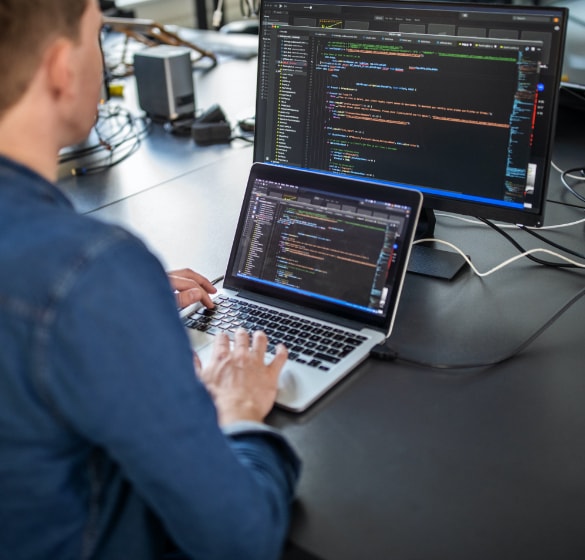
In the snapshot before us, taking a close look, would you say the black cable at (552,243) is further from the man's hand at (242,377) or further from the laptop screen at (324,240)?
the man's hand at (242,377)

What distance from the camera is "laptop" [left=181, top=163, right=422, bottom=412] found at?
1073mm

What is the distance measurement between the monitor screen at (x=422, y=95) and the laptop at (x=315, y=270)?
0.19 metres

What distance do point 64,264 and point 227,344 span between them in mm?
438

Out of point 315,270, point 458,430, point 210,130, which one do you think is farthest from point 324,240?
point 210,130

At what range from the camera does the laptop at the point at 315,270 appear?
1.07 metres

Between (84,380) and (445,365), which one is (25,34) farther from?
(445,365)

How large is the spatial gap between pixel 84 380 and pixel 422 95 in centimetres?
83

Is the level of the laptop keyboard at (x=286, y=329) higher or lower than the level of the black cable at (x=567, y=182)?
lower

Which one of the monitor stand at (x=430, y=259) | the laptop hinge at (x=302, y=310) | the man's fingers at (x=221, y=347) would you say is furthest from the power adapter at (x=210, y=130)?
the man's fingers at (x=221, y=347)

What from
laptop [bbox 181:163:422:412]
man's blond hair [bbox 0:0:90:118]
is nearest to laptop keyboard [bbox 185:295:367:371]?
laptop [bbox 181:163:422:412]

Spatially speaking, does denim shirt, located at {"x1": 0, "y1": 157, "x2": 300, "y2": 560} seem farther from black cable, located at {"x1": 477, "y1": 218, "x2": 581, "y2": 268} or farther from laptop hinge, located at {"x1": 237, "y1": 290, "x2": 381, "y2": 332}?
black cable, located at {"x1": 477, "y1": 218, "x2": 581, "y2": 268}

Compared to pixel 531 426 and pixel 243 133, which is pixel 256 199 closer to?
pixel 531 426

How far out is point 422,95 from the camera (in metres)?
1.23

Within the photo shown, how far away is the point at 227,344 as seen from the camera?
1.01 meters
